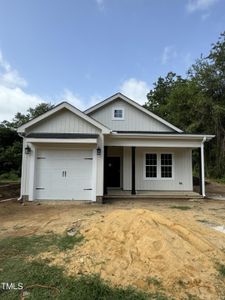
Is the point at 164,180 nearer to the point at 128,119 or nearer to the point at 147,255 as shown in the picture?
the point at 128,119

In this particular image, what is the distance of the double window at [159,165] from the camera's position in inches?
547

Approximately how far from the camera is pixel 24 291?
130 inches

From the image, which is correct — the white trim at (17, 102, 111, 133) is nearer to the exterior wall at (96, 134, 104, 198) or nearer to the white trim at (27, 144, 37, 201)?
the exterior wall at (96, 134, 104, 198)

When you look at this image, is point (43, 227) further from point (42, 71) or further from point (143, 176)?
point (42, 71)

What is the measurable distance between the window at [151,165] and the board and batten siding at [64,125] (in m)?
4.12

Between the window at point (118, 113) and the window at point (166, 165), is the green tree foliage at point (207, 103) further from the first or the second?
the window at point (118, 113)

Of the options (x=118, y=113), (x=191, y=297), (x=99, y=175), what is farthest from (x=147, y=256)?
(x=118, y=113)

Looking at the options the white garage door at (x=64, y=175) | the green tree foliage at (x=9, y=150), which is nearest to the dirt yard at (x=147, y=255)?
the white garage door at (x=64, y=175)

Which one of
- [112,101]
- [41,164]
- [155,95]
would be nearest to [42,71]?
[112,101]

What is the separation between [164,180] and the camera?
13836 mm

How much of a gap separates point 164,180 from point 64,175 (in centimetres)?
575

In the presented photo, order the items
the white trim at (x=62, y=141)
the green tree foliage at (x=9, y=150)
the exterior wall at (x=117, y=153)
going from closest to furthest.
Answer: the white trim at (x=62, y=141), the exterior wall at (x=117, y=153), the green tree foliage at (x=9, y=150)

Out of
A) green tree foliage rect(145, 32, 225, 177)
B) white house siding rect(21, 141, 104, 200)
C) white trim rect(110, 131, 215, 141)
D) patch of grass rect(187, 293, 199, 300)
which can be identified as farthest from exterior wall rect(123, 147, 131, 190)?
green tree foliage rect(145, 32, 225, 177)

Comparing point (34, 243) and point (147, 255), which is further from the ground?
point (147, 255)
